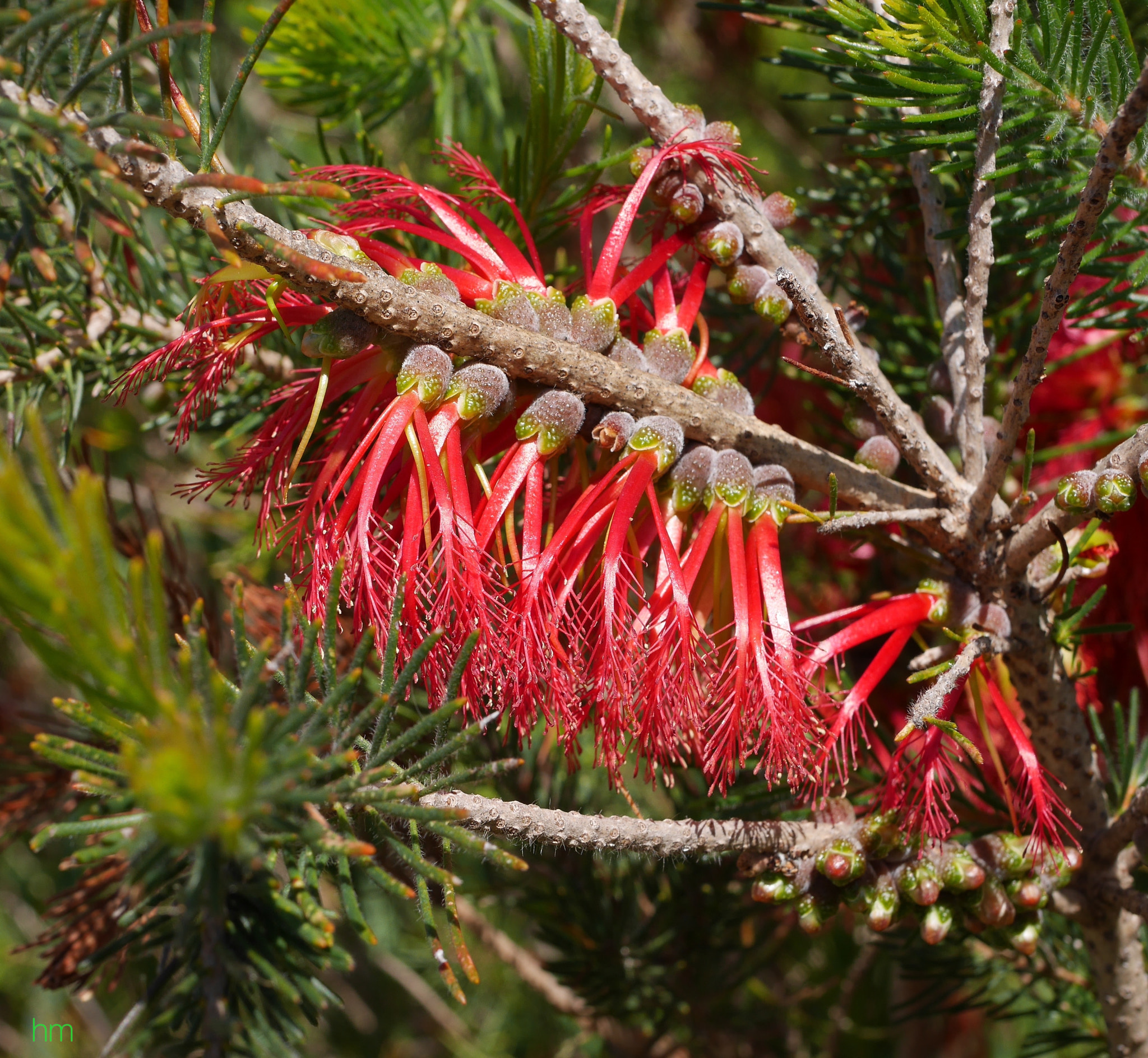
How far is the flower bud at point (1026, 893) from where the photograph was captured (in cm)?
59

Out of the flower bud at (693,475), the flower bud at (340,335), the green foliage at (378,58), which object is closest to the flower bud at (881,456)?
the flower bud at (693,475)

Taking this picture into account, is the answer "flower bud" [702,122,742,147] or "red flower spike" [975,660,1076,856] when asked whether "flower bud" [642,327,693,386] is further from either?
"red flower spike" [975,660,1076,856]

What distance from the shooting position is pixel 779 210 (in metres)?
0.67

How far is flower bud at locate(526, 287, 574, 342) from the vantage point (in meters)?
0.60

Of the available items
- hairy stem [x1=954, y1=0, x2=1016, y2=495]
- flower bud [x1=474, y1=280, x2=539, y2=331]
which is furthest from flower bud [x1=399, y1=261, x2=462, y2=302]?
hairy stem [x1=954, y1=0, x2=1016, y2=495]

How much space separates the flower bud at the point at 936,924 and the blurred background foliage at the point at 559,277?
143 millimetres

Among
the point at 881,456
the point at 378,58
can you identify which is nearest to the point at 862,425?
the point at 881,456

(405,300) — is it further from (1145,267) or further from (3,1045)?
(3,1045)

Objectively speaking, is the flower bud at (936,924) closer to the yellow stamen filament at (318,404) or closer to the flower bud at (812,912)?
the flower bud at (812,912)

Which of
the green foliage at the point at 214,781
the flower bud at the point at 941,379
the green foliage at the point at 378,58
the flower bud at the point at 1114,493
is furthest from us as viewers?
the green foliage at the point at 378,58

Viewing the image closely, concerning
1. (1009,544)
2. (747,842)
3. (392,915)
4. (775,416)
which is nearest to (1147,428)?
(1009,544)

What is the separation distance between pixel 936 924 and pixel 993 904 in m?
0.04

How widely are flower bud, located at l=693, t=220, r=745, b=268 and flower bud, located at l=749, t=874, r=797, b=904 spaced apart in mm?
436

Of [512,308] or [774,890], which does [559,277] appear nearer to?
[512,308]
